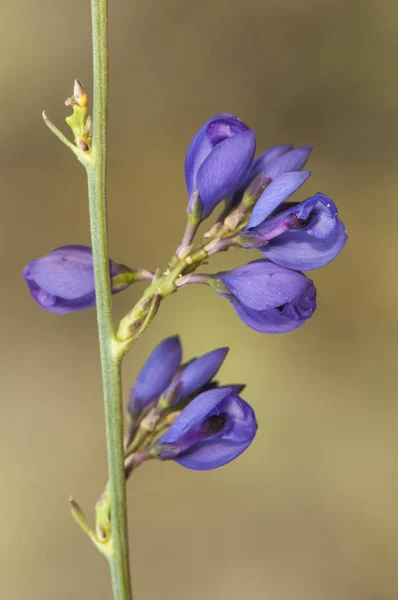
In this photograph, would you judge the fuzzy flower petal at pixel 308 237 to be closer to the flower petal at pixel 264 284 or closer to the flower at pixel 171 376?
the flower petal at pixel 264 284

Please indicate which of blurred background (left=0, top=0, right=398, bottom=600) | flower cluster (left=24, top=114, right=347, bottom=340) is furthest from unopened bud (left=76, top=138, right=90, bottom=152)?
blurred background (left=0, top=0, right=398, bottom=600)

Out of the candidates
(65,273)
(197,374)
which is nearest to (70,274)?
(65,273)

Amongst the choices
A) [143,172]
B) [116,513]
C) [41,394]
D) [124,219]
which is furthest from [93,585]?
[116,513]

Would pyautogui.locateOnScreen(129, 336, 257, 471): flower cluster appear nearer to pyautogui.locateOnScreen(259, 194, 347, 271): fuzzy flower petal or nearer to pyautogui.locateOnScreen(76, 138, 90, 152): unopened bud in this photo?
pyautogui.locateOnScreen(259, 194, 347, 271): fuzzy flower petal

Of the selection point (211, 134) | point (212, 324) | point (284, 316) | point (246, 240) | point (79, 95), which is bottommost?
point (212, 324)

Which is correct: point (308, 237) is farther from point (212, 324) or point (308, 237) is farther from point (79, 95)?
point (212, 324)

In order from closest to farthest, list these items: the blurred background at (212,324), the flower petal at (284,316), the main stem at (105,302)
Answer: the main stem at (105,302), the flower petal at (284,316), the blurred background at (212,324)

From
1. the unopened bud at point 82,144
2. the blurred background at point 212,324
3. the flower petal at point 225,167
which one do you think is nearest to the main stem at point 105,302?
the unopened bud at point 82,144

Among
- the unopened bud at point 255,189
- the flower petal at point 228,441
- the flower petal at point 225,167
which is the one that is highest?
the flower petal at point 225,167
